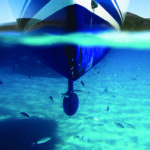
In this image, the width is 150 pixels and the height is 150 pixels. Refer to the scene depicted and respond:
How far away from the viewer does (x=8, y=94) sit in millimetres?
14359

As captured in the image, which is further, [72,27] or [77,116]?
[77,116]

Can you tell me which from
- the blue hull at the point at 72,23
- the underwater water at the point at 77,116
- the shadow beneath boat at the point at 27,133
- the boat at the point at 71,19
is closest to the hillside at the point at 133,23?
the underwater water at the point at 77,116

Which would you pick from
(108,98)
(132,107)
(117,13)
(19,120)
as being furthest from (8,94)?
(117,13)

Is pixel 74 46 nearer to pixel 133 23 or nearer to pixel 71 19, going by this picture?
pixel 71 19

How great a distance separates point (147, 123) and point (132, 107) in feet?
7.65

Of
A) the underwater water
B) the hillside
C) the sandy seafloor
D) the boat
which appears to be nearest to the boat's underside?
the boat

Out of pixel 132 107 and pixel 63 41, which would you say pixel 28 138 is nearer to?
pixel 63 41

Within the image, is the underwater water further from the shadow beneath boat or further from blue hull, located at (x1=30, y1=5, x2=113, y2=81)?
blue hull, located at (x1=30, y1=5, x2=113, y2=81)

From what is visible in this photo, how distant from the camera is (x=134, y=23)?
664cm

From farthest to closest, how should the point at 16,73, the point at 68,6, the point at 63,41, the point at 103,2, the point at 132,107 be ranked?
the point at 16,73
the point at 132,107
the point at 63,41
the point at 103,2
the point at 68,6

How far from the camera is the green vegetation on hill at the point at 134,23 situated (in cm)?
621

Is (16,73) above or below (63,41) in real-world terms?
below

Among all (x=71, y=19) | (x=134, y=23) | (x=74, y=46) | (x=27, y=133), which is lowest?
(x=27, y=133)

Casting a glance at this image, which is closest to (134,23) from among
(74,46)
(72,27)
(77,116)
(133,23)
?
(133,23)
